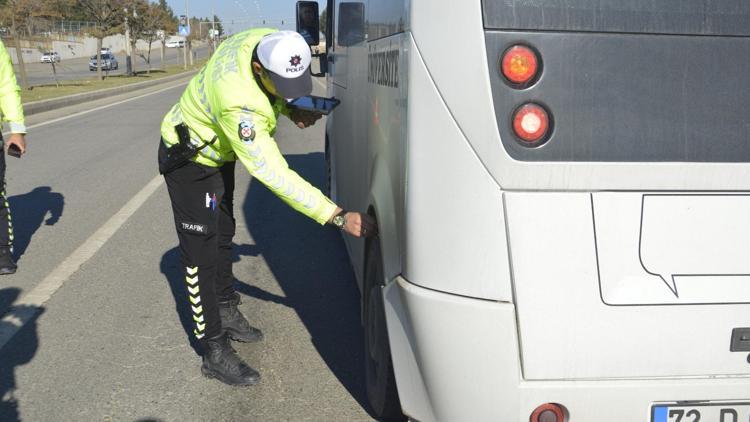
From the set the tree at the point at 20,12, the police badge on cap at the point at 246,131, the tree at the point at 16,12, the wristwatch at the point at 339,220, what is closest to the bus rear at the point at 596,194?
the wristwatch at the point at 339,220

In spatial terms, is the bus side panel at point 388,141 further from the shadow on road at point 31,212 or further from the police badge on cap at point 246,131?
the shadow on road at point 31,212

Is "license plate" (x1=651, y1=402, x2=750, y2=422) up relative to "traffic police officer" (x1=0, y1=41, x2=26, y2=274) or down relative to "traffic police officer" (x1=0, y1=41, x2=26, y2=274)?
down

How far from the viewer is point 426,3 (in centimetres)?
245

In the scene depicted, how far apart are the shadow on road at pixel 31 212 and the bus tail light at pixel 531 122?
5.29 meters

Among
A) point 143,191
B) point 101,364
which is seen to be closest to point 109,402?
point 101,364

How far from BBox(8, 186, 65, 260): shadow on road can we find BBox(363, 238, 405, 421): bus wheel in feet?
13.1

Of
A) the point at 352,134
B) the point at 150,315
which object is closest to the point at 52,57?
the point at 150,315

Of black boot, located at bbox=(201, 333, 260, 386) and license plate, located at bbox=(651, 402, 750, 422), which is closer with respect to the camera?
license plate, located at bbox=(651, 402, 750, 422)

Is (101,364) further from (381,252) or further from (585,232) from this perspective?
(585,232)

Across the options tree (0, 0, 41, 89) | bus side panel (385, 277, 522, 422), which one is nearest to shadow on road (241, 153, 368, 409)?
bus side panel (385, 277, 522, 422)

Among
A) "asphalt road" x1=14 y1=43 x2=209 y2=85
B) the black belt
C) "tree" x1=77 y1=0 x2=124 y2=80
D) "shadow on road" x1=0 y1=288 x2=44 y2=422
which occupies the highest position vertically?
"tree" x1=77 y1=0 x2=124 y2=80

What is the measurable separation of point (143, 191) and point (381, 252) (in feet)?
21.7

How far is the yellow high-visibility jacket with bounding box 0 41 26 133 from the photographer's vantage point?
19.1 ft

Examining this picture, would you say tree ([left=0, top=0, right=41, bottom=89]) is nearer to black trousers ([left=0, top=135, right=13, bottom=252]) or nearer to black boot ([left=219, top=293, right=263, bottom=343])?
black trousers ([left=0, top=135, right=13, bottom=252])
